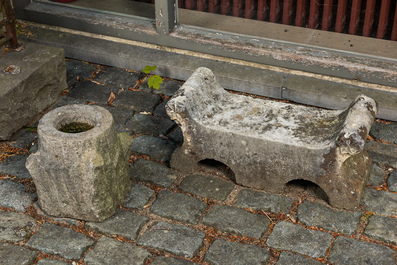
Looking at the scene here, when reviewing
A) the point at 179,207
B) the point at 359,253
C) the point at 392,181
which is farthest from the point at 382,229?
the point at 179,207

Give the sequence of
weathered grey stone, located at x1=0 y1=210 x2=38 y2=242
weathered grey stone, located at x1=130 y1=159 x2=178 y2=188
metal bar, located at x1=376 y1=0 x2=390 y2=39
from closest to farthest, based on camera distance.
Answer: weathered grey stone, located at x1=0 y1=210 x2=38 y2=242
weathered grey stone, located at x1=130 y1=159 x2=178 y2=188
metal bar, located at x1=376 y1=0 x2=390 y2=39

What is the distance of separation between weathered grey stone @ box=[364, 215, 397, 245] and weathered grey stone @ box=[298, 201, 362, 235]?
10cm

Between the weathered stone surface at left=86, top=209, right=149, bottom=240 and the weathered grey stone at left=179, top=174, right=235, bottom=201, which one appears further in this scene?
the weathered grey stone at left=179, top=174, right=235, bottom=201

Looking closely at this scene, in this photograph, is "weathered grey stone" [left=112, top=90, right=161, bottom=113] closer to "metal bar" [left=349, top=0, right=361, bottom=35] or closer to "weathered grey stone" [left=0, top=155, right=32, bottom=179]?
"weathered grey stone" [left=0, top=155, right=32, bottom=179]

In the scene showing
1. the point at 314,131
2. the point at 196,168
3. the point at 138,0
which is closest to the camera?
the point at 314,131

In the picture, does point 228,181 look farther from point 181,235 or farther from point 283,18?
point 283,18

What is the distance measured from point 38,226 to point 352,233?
2336mm

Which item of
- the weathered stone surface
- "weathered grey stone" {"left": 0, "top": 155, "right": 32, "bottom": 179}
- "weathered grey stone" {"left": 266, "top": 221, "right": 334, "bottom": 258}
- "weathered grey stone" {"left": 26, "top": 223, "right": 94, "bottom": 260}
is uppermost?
"weathered grey stone" {"left": 0, "top": 155, "right": 32, "bottom": 179}

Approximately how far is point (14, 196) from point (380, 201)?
2.89 metres

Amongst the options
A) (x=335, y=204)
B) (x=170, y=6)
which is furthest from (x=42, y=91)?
(x=335, y=204)

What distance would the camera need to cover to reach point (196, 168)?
16.5ft

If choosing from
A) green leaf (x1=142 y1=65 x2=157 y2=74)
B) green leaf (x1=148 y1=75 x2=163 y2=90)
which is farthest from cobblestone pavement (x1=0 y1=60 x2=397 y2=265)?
green leaf (x1=142 y1=65 x2=157 y2=74)

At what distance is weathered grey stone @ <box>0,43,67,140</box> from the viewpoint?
17.5 ft

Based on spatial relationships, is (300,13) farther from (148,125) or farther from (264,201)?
(264,201)
